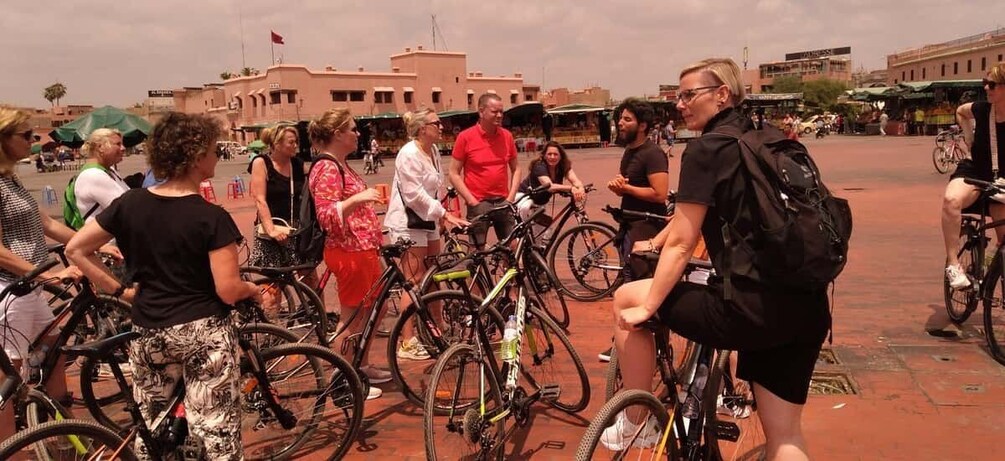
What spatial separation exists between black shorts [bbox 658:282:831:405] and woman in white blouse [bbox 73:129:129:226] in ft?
13.4

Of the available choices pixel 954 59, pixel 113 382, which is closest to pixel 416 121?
pixel 113 382

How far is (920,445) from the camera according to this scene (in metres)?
3.56

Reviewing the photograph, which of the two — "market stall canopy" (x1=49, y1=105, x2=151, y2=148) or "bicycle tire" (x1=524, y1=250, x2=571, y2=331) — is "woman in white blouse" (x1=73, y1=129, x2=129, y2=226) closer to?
"bicycle tire" (x1=524, y1=250, x2=571, y2=331)

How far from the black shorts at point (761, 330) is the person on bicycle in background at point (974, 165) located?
3.22m

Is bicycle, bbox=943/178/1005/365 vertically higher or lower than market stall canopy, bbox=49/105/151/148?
lower

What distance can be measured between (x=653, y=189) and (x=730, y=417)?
2414 mm

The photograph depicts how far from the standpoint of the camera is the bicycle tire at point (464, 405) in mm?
A: 3156

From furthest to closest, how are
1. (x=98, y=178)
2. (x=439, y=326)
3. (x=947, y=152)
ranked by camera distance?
(x=947, y=152)
(x=98, y=178)
(x=439, y=326)

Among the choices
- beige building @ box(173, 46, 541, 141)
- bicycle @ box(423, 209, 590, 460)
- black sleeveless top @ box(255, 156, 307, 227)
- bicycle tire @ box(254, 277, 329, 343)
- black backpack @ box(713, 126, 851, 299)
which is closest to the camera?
black backpack @ box(713, 126, 851, 299)

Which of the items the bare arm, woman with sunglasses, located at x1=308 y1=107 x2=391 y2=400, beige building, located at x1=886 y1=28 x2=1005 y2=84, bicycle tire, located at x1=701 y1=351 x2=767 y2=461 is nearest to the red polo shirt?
the bare arm

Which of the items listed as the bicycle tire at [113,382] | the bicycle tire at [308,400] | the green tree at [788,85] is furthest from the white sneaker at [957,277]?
the green tree at [788,85]

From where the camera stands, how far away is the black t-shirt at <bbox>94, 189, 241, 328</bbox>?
2.61 metres

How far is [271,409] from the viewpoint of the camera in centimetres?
348

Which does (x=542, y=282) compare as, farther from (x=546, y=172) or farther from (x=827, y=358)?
(x=546, y=172)
